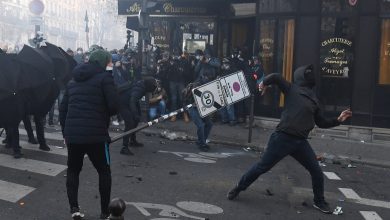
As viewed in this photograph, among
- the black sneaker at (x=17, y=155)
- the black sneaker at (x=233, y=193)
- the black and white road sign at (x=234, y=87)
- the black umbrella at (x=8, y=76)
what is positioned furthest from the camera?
the black and white road sign at (x=234, y=87)

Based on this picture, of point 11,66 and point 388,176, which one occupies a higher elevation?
point 11,66

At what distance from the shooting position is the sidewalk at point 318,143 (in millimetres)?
10078

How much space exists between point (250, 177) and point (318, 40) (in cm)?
733

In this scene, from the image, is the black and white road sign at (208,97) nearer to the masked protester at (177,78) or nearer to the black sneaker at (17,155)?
the black sneaker at (17,155)

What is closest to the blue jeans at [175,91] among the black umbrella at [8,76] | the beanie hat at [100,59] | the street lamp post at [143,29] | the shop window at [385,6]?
the street lamp post at [143,29]

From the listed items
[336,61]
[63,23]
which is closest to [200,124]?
[336,61]

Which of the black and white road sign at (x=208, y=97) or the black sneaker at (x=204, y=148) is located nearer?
the black and white road sign at (x=208, y=97)

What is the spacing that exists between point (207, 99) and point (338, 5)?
493 cm

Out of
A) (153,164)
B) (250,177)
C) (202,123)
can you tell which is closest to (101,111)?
(250,177)

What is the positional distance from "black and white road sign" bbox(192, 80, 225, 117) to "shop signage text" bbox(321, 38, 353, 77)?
13.2 ft

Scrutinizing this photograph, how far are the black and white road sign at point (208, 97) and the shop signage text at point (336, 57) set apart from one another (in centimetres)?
402

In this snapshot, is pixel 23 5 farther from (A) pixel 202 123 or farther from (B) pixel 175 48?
(A) pixel 202 123

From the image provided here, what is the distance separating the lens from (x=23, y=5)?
83.1 m

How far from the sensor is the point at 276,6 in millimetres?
13484
